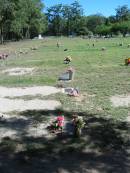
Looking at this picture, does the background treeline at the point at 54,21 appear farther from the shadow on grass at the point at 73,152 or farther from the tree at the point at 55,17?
the shadow on grass at the point at 73,152

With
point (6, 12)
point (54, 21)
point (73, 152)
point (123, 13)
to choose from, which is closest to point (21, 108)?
point (73, 152)

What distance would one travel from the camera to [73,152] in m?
7.26

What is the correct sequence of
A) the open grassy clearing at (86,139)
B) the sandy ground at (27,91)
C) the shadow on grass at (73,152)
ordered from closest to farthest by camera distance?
1. the shadow on grass at (73,152)
2. the open grassy clearing at (86,139)
3. the sandy ground at (27,91)

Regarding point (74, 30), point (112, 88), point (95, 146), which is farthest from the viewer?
point (74, 30)

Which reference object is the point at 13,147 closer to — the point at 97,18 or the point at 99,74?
the point at 99,74

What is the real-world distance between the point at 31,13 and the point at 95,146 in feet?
258

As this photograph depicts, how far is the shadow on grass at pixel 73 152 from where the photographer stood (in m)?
6.61

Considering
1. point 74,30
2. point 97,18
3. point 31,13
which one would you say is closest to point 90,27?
point 97,18

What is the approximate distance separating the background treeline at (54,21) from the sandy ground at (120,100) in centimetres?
5160

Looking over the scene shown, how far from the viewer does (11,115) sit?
9977 millimetres

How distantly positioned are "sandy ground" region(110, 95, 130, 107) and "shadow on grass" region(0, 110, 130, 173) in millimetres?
1975

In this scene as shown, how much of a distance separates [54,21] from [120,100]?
11996cm

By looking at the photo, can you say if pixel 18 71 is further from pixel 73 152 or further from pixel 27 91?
pixel 73 152

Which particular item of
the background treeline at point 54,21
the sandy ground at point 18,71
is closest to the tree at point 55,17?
the background treeline at point 54,21
